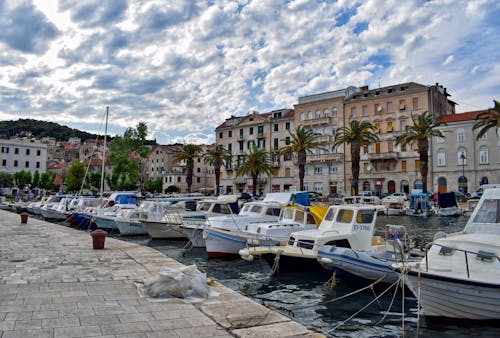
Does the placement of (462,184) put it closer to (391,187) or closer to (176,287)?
(391,187)

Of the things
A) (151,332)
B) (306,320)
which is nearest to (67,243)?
(306,320)

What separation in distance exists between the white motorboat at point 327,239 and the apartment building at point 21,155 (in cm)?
9946

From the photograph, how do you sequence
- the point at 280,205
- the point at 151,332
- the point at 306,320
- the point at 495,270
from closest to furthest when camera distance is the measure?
the point at 151,332
the point at 495,270
the point at 306,320
the point at 280,205

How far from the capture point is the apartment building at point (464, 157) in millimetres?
57656

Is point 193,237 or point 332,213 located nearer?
point 332,213

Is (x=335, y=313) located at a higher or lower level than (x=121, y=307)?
lower

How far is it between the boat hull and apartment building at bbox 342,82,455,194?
56271 millimetres

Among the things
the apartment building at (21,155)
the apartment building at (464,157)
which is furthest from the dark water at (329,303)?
the apartment building at (21,155)

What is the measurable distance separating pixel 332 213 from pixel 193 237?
29.2ft

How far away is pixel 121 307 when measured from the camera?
7871mm

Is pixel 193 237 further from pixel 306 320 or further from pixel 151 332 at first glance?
pixel 151 332

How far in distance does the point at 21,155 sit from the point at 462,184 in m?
94.7

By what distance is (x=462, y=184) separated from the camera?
5966cm

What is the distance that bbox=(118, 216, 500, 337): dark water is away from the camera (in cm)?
949
